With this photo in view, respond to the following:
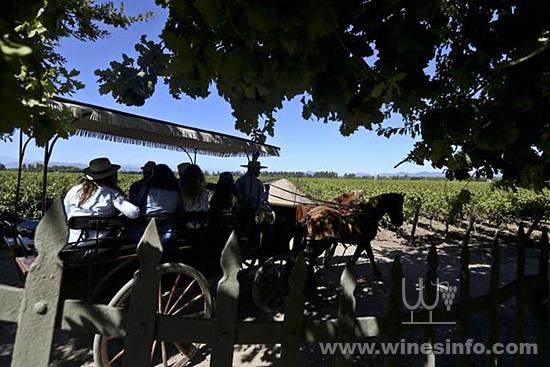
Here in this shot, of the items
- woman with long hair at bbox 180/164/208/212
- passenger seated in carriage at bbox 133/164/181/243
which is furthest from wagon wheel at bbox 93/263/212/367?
woman with long hair at bbox 180/164/208/212

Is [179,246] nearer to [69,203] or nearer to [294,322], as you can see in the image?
[69,203]

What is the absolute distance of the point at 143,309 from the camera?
51.8 inches

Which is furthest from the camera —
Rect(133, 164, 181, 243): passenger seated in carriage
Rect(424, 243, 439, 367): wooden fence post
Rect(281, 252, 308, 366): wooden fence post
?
Rect(133, 164, 181, 243): passenger seated in carriage

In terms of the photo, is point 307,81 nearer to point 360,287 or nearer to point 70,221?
point 70,221

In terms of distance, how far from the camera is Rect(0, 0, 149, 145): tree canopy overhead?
1.93 ft

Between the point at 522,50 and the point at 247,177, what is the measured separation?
4.40 metres

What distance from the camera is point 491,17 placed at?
1.71m

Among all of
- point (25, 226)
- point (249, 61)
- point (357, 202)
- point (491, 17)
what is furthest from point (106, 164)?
point (357, 202)

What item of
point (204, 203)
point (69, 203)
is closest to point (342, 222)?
point (204, 203)

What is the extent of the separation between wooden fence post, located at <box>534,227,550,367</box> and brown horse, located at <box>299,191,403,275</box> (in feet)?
9.28

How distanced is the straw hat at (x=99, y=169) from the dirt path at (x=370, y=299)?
1733mm

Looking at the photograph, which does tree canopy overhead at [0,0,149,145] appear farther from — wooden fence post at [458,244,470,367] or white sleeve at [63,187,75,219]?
wooden fence post at [458,244,470,367]

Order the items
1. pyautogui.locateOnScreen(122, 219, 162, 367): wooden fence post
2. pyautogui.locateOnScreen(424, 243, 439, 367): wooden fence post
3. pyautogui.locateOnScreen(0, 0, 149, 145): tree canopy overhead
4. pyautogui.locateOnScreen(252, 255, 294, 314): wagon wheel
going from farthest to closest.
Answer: pyautogui.locateOnScreen(252, 255, 294, 314): wagon wheel → pyautogui.locateOnScreen(424, 243, 439, 367): wooden fence post → pyautogui.locateOnScreen(122, 219, 162, 367): wooden fence post → pyautogui.locateOnScreen(0, 0, 149, 145): tree canopy overhead

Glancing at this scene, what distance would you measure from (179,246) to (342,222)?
2.54 metres
